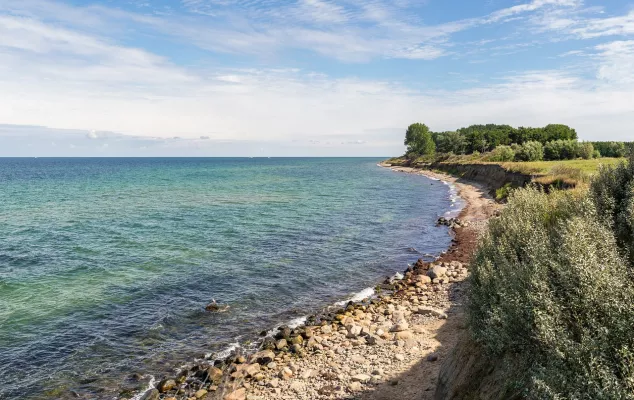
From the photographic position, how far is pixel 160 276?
31.2m

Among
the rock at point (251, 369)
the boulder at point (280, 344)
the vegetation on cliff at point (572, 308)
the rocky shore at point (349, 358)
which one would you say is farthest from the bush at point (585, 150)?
the rock at point (251, 369)

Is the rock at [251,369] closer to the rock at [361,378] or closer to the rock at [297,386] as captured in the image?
the rock at [297,386]

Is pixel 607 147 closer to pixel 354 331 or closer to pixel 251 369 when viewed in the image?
pixel 354 331

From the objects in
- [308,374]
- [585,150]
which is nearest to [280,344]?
[308,374]

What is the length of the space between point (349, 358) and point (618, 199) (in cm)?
1220

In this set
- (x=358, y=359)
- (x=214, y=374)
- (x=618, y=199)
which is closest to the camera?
(x=618, y=199)

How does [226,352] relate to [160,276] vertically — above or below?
below

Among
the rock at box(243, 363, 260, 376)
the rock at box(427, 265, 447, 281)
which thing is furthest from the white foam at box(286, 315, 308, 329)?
the rock at box(427, 265, 447, 281)

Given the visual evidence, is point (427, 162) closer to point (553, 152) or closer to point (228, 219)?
point (553, 152)

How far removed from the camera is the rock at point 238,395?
15758mm

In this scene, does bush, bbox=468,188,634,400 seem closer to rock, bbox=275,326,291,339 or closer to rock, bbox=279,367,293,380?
rock, bbox=279,367,293,380

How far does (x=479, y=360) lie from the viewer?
10773 mm

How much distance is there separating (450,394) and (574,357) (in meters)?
5.05

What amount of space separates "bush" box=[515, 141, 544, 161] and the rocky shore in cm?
7780
